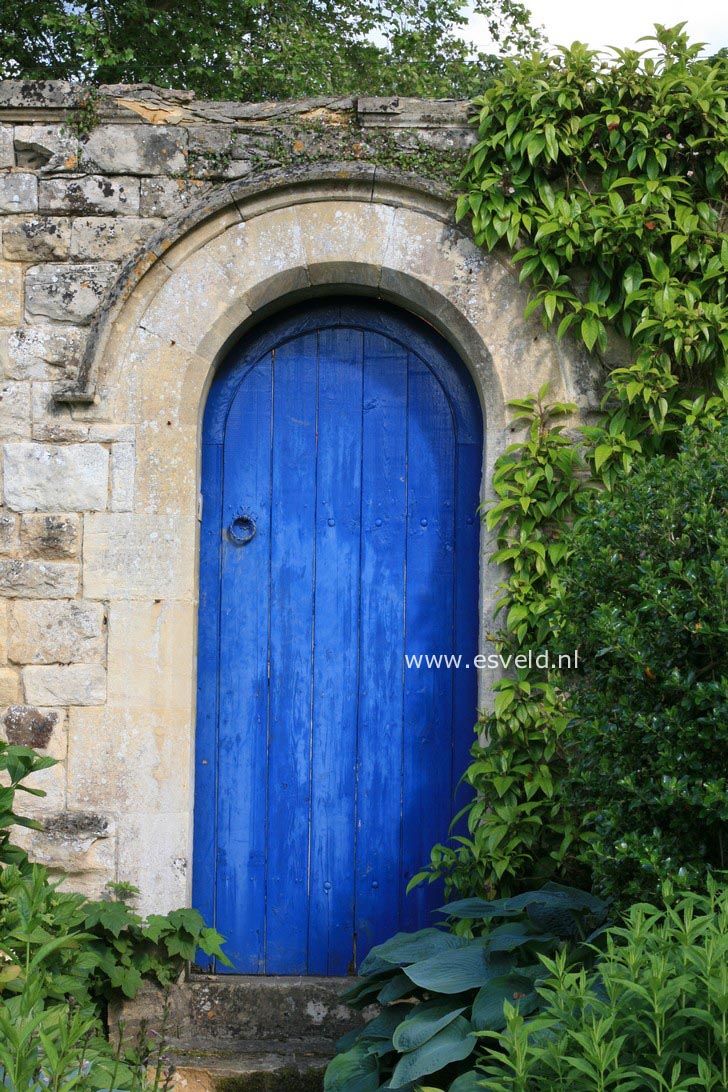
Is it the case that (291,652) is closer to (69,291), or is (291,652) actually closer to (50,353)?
(50,353)

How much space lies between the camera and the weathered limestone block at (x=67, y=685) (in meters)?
3.44

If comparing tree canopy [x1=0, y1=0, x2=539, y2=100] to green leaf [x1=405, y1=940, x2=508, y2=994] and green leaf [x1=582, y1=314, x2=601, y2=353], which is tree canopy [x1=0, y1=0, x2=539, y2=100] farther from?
green leaf [x1=405, y1=940, x2=508, y2=994]

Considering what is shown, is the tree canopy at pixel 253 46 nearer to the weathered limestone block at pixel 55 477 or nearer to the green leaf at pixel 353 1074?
the weathered limestone block at pixel 55 477

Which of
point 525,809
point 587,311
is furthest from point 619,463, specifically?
point 525,809

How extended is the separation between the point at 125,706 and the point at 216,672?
0.37 meters

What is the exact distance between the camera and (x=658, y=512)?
266 cm

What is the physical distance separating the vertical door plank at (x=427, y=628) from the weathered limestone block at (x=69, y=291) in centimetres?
115

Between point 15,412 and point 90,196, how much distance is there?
0.81 metres

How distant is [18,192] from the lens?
3564 mm

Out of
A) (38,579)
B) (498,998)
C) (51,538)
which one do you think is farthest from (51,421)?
(498,998)

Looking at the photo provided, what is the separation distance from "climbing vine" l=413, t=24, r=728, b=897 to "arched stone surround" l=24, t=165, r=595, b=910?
0.47 ft

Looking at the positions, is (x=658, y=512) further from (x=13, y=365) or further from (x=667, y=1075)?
(x=13, y=365)

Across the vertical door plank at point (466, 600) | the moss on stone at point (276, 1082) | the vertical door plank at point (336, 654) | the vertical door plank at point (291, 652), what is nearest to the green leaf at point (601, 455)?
the vertical door plank at point (466, 600)

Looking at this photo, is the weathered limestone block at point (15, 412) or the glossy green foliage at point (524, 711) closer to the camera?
the glossy green foliage at point (524, 711)
